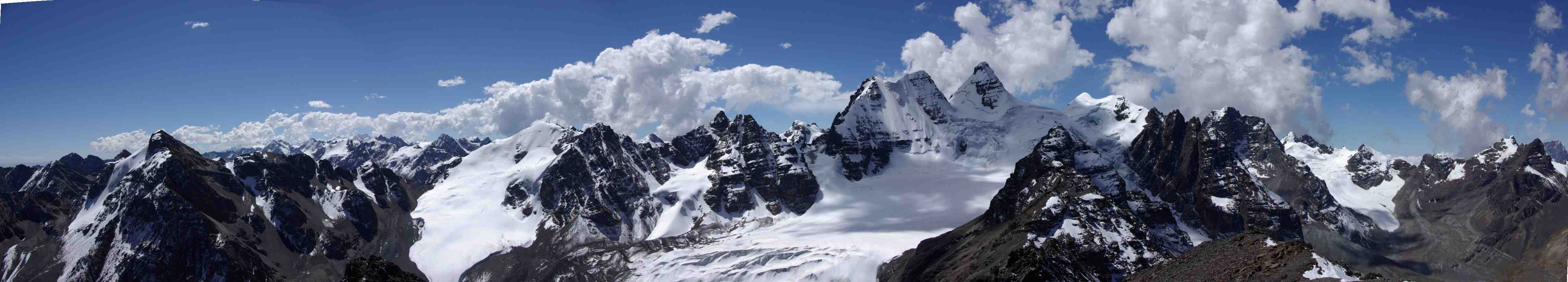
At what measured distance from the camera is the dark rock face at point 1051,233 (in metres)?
126

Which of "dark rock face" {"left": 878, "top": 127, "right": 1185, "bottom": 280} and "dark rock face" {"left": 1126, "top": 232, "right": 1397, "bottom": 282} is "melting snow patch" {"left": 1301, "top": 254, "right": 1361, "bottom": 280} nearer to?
"dark rock face" {"left": 1126, "top": 232, "right": 1397, "bottom": 282}

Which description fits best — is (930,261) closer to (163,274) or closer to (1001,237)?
(1001,237)

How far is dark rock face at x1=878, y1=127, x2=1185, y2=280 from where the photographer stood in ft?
412

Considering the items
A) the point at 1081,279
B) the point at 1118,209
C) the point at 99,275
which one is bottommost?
the point at 99,275

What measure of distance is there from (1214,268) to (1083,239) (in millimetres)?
55490

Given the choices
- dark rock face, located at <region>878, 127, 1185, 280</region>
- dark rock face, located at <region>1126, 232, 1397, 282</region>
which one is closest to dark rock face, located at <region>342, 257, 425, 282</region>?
dark rock face, located at <region>878, 127, 1185, 280</region>

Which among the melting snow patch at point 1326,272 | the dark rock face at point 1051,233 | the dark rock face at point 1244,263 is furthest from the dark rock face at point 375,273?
the dark rock face at point 1244,263

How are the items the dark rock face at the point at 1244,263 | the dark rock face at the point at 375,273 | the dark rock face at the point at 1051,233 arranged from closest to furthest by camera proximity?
the dark rock face at the point at 375,273
the dark rock face at the point at 1244,263
the dark rock face at the point at 1051,233

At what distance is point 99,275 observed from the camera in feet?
652

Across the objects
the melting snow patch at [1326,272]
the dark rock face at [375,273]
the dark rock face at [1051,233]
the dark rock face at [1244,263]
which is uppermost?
the dark rock face at [1051,233]

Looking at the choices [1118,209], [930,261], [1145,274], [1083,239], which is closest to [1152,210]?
[1118,209]

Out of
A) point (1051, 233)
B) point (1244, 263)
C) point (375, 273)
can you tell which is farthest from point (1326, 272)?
point (375, 273)

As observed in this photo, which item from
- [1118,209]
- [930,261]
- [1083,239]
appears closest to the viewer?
[1083,239]

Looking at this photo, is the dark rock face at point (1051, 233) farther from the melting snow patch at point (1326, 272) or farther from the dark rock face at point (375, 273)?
the dark rock face at point (375, 273)
